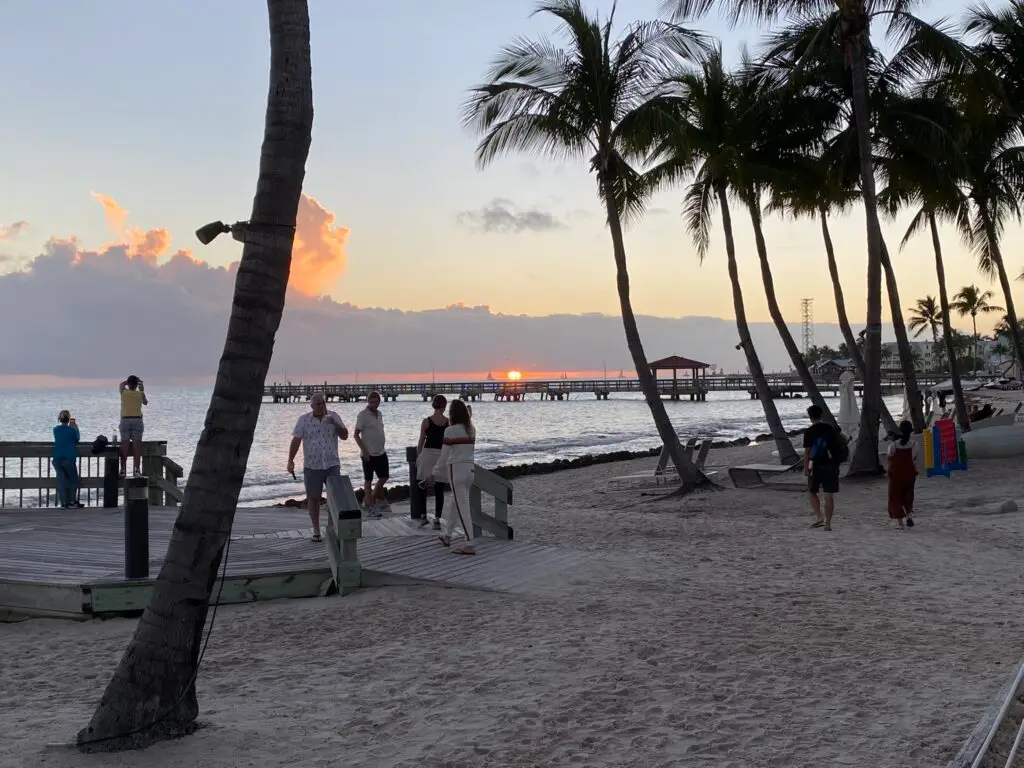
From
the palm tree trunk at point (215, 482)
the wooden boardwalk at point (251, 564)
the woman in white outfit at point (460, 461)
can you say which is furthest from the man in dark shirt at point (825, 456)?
the palm tree trunk at point (215, 482)

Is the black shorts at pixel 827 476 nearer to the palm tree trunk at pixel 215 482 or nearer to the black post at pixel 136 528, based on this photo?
the black post at pixel 136 528

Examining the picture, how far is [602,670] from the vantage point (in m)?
6.00

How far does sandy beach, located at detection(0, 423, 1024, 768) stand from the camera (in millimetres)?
4742

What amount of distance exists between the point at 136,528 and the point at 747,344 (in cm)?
1810

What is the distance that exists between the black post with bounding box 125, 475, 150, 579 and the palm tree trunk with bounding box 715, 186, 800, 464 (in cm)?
1618

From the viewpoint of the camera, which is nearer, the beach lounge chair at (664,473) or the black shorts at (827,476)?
the black shorts at (827,476)

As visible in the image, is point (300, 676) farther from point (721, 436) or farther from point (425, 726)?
point (721, 436)

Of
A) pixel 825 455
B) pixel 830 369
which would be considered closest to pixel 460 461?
pixel 825 455

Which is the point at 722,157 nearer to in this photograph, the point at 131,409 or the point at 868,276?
the point at 868,276

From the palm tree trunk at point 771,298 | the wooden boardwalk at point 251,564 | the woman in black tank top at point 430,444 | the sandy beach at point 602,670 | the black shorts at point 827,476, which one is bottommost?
the sandy beach at point 602,670

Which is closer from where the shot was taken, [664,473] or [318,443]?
[318,443]

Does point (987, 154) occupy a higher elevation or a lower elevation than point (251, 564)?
higher

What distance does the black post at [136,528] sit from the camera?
7.62 metres

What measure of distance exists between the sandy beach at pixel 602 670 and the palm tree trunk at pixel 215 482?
0.24 m
